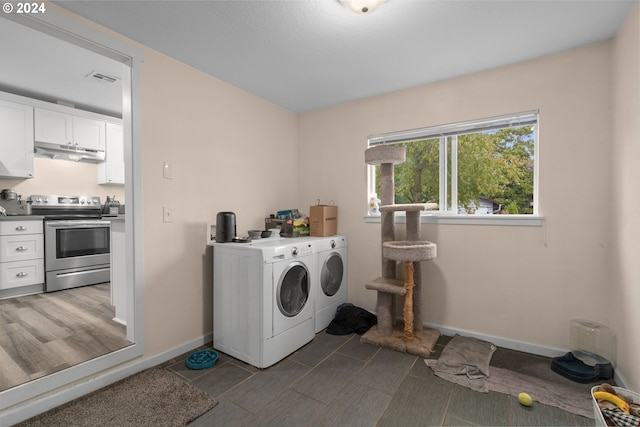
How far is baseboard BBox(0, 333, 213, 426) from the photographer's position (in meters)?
1.55

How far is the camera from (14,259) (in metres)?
3.44

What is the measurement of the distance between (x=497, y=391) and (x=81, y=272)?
4.80 meters

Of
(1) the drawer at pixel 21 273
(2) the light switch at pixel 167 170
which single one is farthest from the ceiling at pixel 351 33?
(1) the drawer at pixel 21 273

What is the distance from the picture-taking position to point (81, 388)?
178 centimetres

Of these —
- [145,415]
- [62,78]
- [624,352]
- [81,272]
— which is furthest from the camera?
[81,272]

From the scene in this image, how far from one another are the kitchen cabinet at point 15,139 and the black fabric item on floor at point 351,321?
4123mm

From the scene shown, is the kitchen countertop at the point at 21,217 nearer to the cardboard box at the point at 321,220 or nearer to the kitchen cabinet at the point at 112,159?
the kitchen cabinet at the point at 112,159

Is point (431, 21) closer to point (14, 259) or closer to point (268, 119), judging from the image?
point (268, 119)

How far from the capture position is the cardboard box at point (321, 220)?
296 cm

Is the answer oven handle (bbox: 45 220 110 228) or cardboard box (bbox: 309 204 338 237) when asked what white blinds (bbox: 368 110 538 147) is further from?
oven handle (bbox: 45 220 110 228)

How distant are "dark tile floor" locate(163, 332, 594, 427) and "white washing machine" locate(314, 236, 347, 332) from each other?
47 centimetres

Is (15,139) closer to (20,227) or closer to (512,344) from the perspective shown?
(20,227)

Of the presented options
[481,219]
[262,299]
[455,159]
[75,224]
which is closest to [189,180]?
[262,299]

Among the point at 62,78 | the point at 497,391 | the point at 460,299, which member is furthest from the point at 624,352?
the point at 62,78
